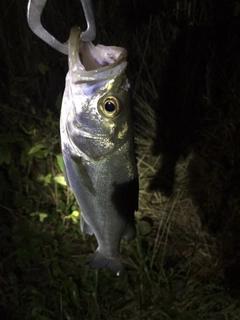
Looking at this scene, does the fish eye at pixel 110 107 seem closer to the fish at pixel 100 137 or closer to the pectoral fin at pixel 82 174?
the fish at pixel 100 137

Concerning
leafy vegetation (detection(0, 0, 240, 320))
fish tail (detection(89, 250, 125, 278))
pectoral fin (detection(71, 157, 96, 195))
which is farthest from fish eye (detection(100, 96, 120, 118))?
leafy vegetation (detection(0, 0, 240, 320))

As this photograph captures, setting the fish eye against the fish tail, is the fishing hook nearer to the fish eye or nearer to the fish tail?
the fish eye

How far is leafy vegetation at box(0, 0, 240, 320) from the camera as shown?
268 centimetres

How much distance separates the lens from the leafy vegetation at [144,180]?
2.68 metres

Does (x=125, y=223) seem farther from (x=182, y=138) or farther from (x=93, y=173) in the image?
(x=182, y=138)

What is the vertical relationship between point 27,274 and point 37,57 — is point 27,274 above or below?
below

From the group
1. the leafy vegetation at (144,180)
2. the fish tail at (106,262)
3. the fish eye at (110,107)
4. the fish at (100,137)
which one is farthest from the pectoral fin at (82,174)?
the leafy vegetation at (144,180)

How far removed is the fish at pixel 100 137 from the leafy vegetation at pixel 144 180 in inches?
53.4

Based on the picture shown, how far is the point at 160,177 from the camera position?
3.20 metres

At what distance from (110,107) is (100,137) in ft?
0.36

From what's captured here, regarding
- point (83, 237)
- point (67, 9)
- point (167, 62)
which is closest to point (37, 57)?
point (67, 9)

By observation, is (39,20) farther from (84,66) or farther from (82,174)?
(82,174)

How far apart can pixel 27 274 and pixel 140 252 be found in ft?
2.97

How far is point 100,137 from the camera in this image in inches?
55.5
